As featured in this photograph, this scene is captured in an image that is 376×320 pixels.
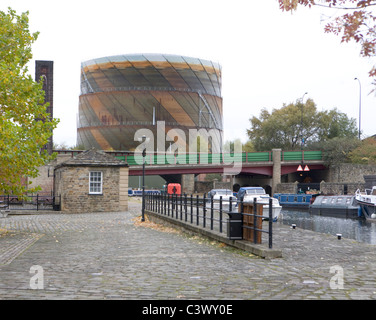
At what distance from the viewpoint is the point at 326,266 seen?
9703 mm

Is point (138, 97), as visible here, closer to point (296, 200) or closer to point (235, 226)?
point (296, 200)

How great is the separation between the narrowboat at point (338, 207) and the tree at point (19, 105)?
95.7 ft

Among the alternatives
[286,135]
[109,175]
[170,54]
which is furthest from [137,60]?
[109,175]

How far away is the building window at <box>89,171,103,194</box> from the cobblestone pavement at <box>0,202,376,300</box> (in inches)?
773

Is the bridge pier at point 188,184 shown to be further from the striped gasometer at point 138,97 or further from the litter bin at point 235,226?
the litter bin at point 235,226

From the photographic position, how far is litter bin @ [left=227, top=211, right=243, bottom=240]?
12.3 metres

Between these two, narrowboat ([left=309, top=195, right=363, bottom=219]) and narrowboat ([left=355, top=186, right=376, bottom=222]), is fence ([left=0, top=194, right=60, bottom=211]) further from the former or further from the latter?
narrowboat ([left=309, top=195, right=363, bottom=219])

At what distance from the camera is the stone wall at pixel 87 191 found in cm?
3375

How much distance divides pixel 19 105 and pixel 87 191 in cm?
1741

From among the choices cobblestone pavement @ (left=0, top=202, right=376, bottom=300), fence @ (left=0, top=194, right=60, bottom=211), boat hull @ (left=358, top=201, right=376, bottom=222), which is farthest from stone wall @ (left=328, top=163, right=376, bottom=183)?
cobblestone pavement @ (left=0, top=202, right=376, bottom=300)

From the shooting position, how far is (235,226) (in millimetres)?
12375

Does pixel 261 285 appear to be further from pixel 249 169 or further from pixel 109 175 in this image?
pixel 249 169

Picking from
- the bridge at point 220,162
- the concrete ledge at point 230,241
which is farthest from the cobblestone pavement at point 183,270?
the bridge at point 220,162

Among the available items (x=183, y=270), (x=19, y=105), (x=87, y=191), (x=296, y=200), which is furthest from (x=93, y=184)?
(x=296, y=200)
